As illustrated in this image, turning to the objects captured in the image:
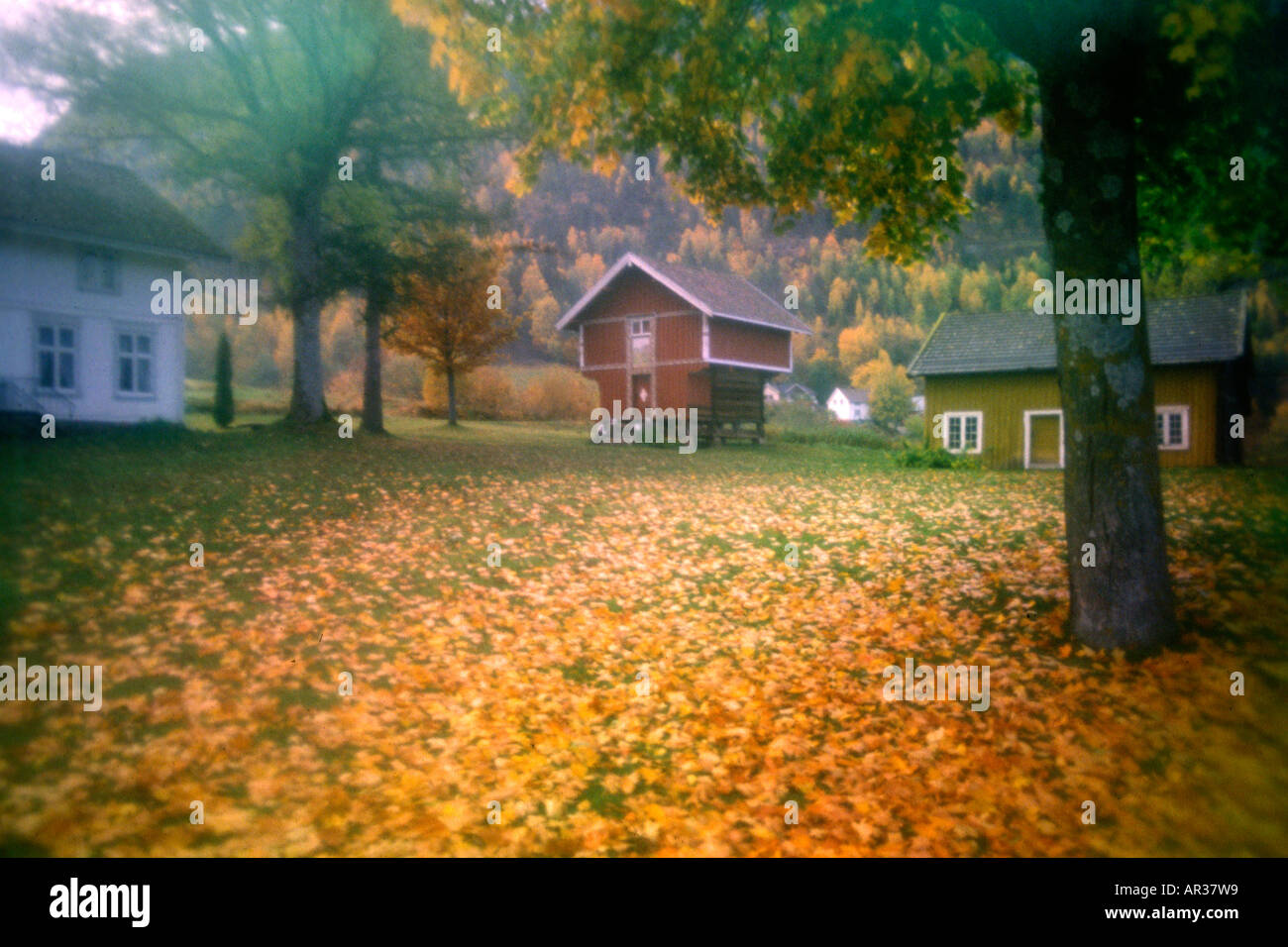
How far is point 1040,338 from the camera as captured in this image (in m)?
29.7

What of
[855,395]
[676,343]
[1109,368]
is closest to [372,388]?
[676,343]

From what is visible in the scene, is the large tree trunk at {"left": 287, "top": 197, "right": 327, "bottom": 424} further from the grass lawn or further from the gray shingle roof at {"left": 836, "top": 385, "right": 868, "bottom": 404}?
the gray shingle roof at {"left": 836, "top": 385, "right": 868, "bottom": 404}

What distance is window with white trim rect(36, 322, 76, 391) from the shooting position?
2164cm

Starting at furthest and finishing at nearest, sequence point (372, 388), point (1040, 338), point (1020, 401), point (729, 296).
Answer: point (729, 296), point (1040, 338), point (1020, 401), point (372, 388)

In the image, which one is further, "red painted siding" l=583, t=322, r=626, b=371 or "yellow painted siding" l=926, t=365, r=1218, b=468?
"red painted siding" l=583, t=322, r=626, b=371

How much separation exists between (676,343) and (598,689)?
2603cm

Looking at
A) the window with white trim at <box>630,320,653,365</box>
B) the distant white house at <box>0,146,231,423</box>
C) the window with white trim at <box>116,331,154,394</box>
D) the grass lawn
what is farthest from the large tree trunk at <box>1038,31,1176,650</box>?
the window with white trim at <box>630,320,653,365</box>

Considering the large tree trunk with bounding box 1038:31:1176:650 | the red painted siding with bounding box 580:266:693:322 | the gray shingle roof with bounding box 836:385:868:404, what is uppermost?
the gray shingle roof with bounding box 836:385:868:404

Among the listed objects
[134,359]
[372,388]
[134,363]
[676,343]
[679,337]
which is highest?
[679,337]

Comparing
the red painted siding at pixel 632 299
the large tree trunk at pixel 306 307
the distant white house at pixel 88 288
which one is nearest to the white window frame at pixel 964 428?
the red painted siding at pixel 632 299

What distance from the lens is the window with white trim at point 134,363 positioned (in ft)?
77.6

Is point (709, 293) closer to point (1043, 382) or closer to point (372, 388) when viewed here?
point (1043, 382)

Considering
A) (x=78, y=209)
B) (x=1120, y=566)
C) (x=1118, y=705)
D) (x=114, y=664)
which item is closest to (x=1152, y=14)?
(x=1120, y=566)
